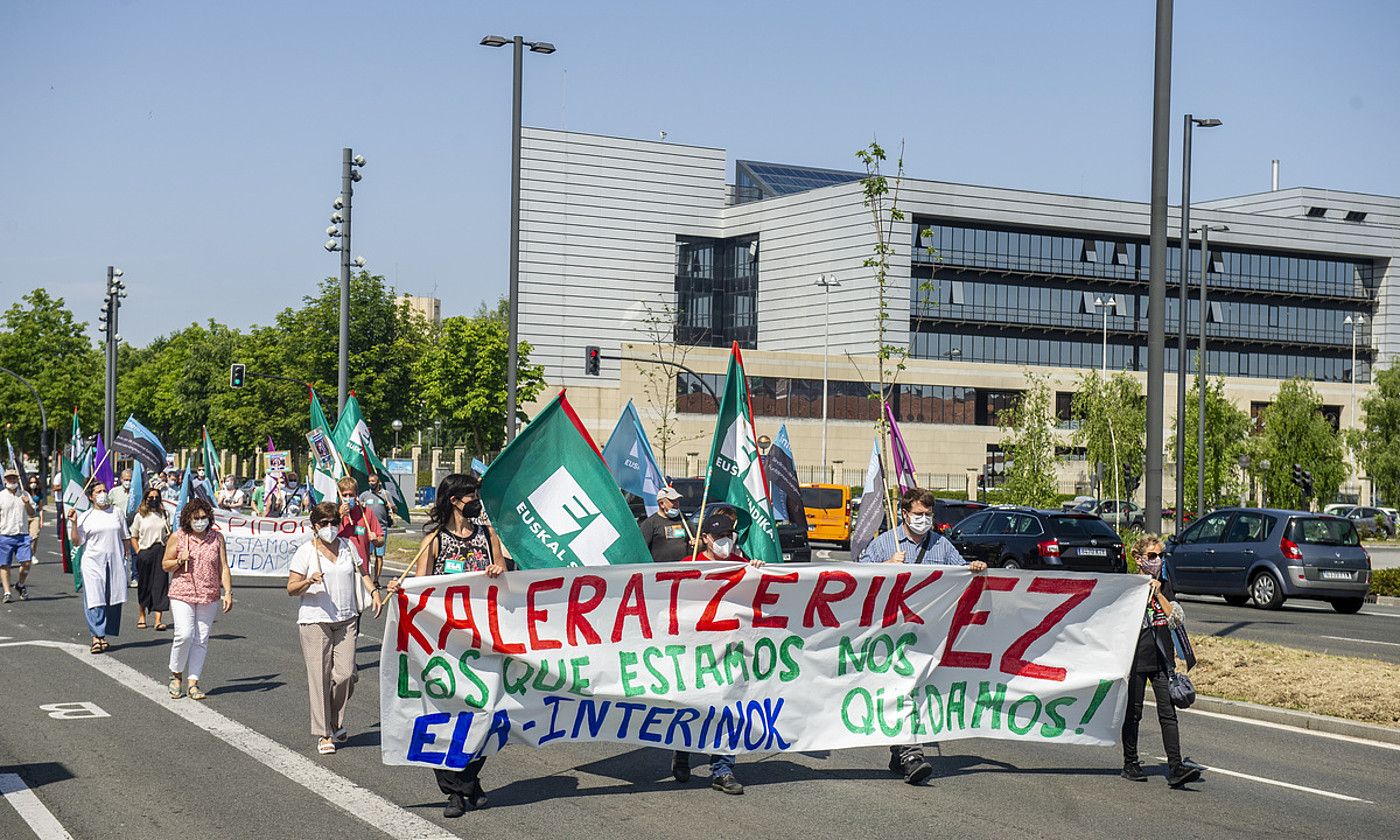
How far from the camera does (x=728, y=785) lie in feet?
28.9

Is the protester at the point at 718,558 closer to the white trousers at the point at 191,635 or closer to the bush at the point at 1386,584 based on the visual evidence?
the white trousers at the point at 191,635

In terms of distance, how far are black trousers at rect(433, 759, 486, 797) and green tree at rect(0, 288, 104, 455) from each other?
67146 millimetres

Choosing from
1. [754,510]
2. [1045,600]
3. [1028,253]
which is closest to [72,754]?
[754,510]

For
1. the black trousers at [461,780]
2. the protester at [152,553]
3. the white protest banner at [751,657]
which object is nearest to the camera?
the black trousers at [461,780]

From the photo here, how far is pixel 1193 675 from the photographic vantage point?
46.6 ft

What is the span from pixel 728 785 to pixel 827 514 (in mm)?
33937

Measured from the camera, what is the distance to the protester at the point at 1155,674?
30.2 feet

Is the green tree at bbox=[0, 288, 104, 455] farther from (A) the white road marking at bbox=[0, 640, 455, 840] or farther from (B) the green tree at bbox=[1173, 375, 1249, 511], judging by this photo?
(A) the white road marking at bbox=[0, 640, 455, 840]

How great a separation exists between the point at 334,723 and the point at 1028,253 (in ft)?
267

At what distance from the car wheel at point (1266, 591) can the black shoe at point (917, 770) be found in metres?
17.2

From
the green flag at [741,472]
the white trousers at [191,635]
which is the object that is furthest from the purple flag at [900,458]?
the white trousers at [191,635]

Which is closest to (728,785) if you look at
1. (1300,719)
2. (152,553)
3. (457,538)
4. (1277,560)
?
(457,538)

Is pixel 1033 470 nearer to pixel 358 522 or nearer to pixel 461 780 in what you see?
pixel 358 522

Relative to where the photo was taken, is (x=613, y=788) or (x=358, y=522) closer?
(x=613, y=788)
